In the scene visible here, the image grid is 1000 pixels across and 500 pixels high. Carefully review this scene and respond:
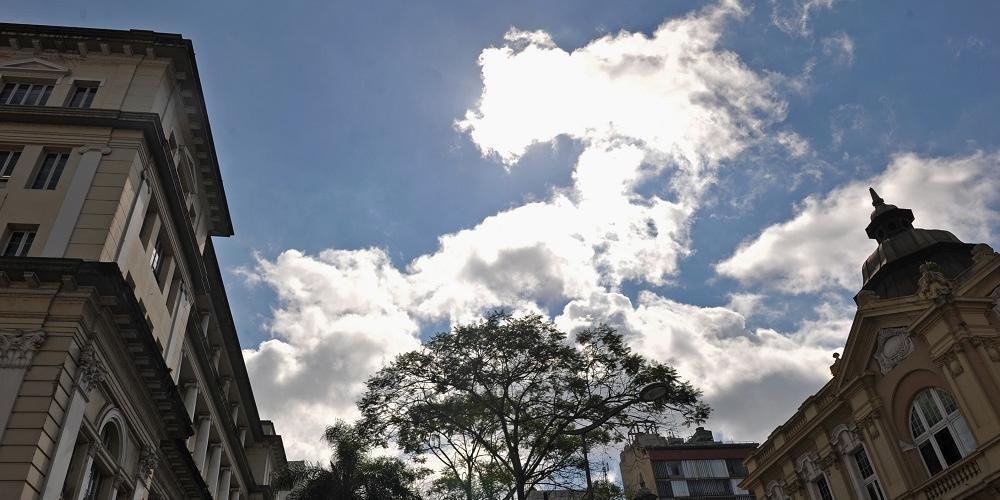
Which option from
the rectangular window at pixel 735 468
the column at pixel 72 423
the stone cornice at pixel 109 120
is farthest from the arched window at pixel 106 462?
the rectangular window at pixel 735 468

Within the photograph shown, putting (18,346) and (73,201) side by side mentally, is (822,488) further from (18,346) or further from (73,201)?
(73,201)

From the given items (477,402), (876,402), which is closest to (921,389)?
(876,402)

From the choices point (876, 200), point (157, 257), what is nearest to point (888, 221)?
point (876, 200)

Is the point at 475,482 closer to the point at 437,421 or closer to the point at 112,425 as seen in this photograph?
the point at 437,421

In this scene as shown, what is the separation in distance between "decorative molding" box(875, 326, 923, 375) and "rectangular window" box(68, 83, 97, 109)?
30007 millimetres

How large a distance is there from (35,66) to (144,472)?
1412 centimetres

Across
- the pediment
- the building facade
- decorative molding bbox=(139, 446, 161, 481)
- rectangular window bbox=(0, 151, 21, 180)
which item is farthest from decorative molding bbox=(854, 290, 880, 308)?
the building facade

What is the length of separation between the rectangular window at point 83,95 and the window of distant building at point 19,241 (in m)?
5.55

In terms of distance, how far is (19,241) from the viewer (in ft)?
60.6

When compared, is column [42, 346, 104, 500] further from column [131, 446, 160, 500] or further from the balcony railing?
the balcony railing

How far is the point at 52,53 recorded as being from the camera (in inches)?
928

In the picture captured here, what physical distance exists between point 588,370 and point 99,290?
17.4 m

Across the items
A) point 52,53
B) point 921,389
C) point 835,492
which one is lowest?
point 835,492

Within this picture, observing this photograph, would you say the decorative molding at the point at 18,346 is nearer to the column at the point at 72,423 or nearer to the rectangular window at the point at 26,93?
the column at the point at 72,423
